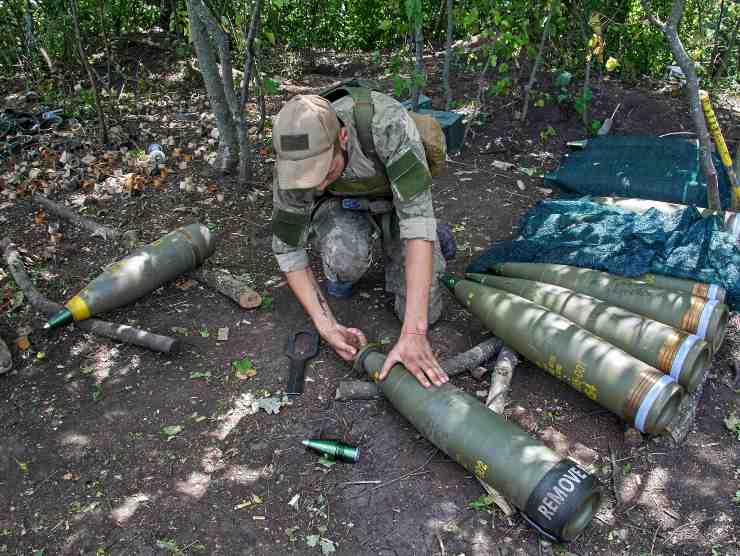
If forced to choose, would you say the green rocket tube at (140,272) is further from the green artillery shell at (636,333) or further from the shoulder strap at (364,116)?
the green artillery shell at (636,333)

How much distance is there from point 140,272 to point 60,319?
53cm

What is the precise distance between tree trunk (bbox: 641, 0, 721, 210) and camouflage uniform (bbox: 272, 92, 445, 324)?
6.29 feet

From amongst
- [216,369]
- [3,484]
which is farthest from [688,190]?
[3,484]

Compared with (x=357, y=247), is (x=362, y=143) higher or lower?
higher

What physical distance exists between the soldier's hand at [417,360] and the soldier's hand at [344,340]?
1.04 ft

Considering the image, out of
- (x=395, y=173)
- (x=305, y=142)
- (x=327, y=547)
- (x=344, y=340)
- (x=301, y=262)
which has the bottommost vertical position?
(x=327, y=547)

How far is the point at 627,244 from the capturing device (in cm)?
374

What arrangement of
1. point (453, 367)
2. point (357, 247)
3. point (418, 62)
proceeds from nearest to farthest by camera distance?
point (453, 367), point (357, 247), point (418, 62)

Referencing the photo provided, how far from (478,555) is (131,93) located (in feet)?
21.8

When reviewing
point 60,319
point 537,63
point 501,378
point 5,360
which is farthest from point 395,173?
point 537,63

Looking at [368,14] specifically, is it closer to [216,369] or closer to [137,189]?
[137,189]

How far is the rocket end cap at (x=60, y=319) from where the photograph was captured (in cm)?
332

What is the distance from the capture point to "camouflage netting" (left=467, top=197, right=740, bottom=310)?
11.4ft

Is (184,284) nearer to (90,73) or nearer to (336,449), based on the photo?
(336,449)
